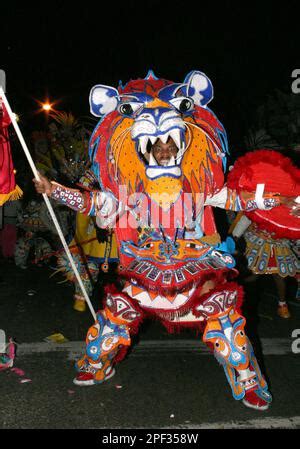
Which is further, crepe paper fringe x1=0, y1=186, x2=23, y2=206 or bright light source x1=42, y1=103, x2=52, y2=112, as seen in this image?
bright light source x1=42, y1=103, x2=52, y2=112

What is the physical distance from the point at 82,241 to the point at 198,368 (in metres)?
2.26

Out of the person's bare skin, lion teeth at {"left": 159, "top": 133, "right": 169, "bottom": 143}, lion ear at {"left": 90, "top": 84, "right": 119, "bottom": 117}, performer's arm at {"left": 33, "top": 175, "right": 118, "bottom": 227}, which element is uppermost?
lion ear at {"left": 90, "top": 84, "right": 119, "bottom": 117}

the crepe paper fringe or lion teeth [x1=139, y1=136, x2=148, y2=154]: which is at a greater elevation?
lion teeth [x1=139, y1=136, x2=148, y2=154]

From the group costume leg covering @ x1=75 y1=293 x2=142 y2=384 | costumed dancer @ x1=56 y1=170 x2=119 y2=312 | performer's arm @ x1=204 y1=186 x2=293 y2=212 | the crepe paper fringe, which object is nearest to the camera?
costume leg covering @ x1=75 y1=293 x2=142 y2=384

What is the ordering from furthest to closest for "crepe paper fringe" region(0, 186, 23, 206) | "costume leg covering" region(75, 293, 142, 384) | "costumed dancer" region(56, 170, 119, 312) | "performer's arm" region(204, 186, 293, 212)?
"costumed dancer" region(56, 170, 119, 312) < "crepe paper fringe" region(0, 186, 23, 206) < "performer's arm" region(204, 186, 293, 212) < "costume leg covering" region(75, 293, 142, 384)

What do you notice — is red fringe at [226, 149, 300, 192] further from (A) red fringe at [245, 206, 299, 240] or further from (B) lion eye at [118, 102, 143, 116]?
(B) lion eye at [118, 102, 143, 116]

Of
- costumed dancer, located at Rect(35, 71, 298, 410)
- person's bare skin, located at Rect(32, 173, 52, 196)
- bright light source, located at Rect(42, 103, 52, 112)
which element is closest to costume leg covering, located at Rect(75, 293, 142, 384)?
costumed dancer, located at Rect(35, 71, 298, 410)

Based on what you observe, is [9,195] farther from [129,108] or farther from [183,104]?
[183,104]

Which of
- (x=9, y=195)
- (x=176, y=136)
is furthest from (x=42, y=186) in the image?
(x=176, y=136)

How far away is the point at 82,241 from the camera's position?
5598 mm

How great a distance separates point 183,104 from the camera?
3.25 m

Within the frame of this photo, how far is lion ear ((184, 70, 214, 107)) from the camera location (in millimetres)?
3352

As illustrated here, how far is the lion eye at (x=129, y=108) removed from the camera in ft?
10.6

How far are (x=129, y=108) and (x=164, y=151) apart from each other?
0.38 meters
